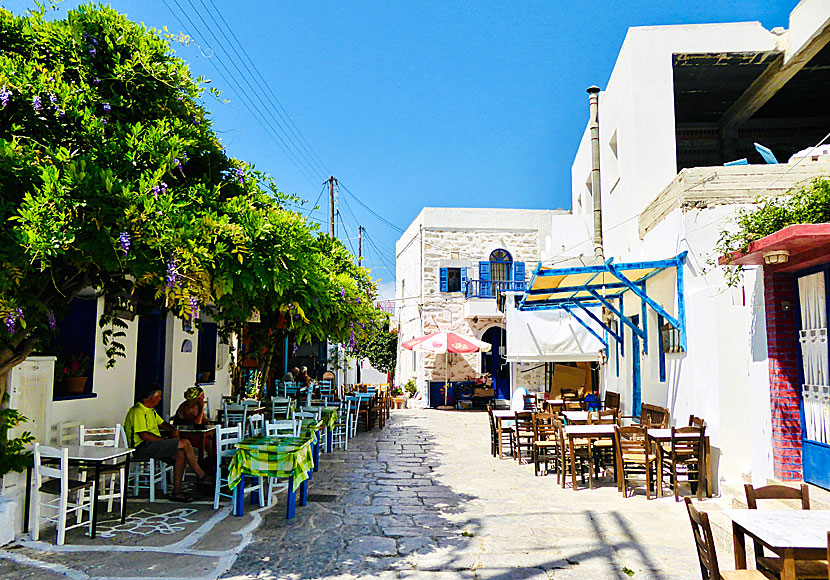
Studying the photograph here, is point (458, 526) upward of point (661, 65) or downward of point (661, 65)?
downward

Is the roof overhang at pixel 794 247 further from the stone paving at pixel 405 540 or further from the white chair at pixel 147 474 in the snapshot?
the white chair at pixel 147 474

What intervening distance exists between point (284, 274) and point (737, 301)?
5.15 meters

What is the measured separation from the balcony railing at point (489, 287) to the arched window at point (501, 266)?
18 cm

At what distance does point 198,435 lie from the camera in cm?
782

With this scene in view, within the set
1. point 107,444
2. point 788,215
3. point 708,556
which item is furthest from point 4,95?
point 788,215

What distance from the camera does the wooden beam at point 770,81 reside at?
32.0 feet

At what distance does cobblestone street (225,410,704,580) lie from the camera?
4852mm

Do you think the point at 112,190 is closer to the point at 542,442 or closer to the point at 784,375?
the point at 784,375

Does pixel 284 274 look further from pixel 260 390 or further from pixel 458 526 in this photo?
pixel 260 390

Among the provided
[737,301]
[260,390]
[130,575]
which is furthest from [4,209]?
[260,390]

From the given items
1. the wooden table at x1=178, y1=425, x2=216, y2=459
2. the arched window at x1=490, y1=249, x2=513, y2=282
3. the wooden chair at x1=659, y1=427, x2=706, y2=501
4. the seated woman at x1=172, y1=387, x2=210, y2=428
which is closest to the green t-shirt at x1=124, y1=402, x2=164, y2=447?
the wooden table at x1=178, y1=425, x2=216, y2=459

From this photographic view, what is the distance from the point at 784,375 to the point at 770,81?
6972mm

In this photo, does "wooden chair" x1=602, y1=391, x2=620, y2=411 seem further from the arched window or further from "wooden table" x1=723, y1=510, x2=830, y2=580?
the arched window

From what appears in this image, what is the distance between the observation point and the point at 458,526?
6.09m
